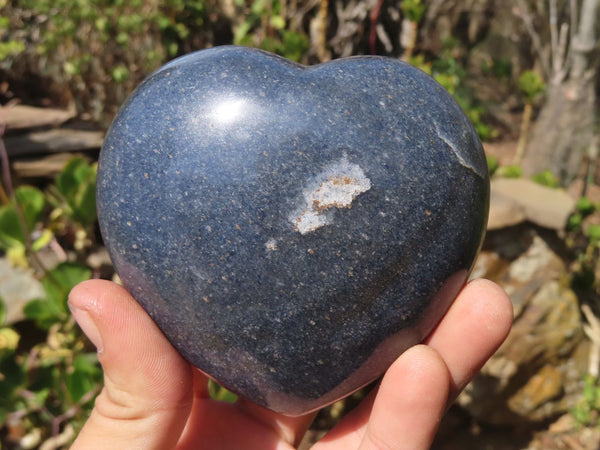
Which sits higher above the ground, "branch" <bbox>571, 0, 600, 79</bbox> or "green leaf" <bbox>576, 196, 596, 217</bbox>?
"branch" <bbox>571, 0, 600, 79</bbox>

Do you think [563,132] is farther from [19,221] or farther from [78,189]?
[19,221]

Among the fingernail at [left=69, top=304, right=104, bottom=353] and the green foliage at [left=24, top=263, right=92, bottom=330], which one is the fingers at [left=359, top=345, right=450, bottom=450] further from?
the green foliage at [left=24, top=263, right=92, bottom=330]

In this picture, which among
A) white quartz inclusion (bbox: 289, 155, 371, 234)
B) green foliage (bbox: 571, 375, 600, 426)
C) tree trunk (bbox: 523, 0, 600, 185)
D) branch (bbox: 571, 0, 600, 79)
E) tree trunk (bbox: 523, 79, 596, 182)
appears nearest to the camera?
white quartz inclusion (bbox: 289, 155, 371, 234)

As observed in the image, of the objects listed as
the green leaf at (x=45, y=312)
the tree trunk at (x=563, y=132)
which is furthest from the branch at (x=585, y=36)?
the green leaf at (x=45, y=312)

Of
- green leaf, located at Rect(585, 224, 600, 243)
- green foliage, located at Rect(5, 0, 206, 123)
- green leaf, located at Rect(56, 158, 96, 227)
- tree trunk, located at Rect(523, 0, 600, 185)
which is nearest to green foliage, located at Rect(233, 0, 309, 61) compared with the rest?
green foliage, located at Rect(5, 0, 206, 123)

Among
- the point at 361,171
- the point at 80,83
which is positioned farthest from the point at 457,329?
the point at 80,83

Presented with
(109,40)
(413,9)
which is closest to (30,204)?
(109,40)
